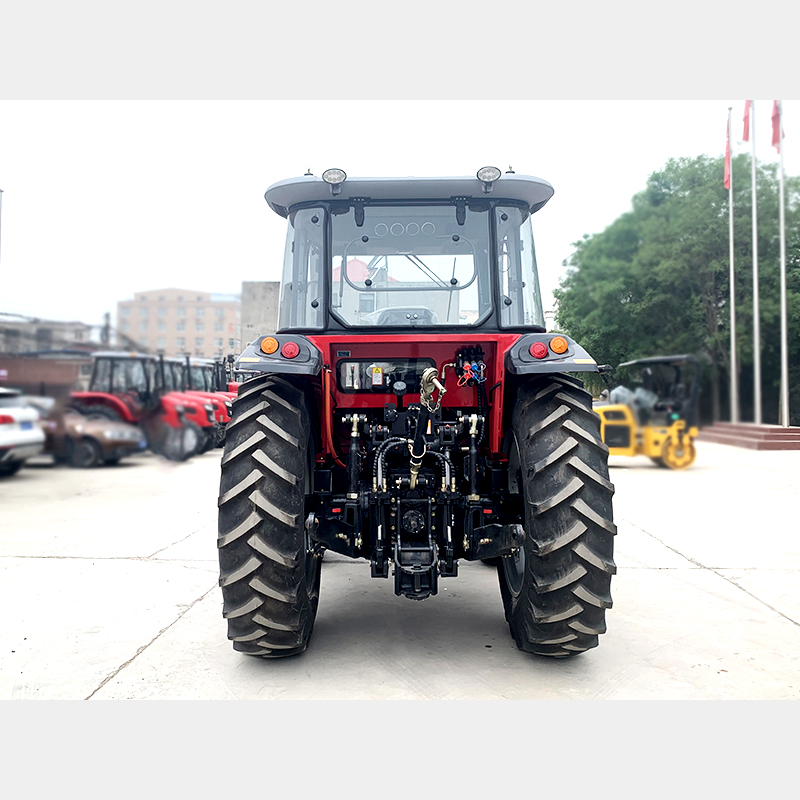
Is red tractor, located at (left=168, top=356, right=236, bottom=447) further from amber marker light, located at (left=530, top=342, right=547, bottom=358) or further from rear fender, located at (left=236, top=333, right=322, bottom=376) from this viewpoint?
amber marker light, located at (left=530, top=342, right=547, bottom=358)

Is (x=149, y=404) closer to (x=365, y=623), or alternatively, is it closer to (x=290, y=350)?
(x=290, y=350)

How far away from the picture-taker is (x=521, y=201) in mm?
3852

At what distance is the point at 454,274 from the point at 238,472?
1.69 m

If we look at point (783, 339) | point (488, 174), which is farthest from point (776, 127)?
point (488, 174)

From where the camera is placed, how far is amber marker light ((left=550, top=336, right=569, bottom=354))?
10.9 feet

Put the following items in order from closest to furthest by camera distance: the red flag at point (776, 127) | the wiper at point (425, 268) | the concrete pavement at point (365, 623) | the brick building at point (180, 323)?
the brick building at point (180, 323)
the concrete pavement at point (365, 623)
the wiper at point (425, 268)
the red flag at point (776, 127)

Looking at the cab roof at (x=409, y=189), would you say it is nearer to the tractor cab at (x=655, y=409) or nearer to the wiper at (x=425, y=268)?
the wiper at (x=425, y=268)

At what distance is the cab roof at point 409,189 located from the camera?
3.69 meters

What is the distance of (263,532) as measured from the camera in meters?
3.22

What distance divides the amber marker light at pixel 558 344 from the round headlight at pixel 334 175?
4.76 feet

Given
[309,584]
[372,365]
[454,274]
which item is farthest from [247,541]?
[454,274]

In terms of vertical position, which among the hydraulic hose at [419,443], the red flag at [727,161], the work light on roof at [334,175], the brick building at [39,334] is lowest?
the hydraulic hose at [419,443]

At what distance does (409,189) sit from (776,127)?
9.26 feet

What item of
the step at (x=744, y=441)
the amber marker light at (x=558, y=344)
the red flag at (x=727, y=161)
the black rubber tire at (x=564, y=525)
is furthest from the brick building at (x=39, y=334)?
the red flag at (x=727, y=161)
